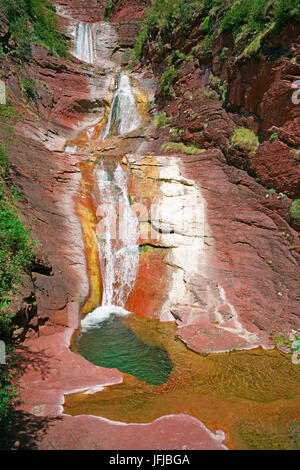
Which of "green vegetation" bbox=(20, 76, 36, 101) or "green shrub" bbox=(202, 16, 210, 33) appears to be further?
"green vegetation" bbox=(20, 76, 36, 101)

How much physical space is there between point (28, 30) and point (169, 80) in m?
12.6

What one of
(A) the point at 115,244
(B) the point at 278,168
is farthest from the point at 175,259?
(B) the point at 278,168

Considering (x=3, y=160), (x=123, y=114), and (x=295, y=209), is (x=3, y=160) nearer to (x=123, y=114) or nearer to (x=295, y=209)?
(x=295, y=209)

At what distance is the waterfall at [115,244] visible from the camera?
34.6ft

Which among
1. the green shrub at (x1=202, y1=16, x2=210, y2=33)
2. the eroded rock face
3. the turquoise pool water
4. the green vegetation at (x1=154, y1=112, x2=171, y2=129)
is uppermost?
the green shrub at (x1=202, y1=16, x2=210, y2=33)

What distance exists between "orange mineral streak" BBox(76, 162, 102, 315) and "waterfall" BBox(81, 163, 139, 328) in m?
0.23

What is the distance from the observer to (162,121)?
1770 centimetres

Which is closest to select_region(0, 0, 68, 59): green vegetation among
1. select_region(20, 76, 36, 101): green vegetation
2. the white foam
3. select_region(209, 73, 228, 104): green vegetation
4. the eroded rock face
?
select_region(20, 76, 36, 101): green vegetation

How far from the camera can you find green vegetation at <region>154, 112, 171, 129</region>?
17453 millimetres

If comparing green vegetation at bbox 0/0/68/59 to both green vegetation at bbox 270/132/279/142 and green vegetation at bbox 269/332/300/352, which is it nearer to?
green vegetation at bbox 270/132/279/142

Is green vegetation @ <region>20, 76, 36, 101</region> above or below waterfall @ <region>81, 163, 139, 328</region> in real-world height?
above

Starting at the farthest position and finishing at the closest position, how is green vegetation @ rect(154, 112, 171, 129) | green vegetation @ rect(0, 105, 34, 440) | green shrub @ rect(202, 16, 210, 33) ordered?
green vegetation @ rect(154, 112, 171, 129), green shrub @ rect(202, 16, 210, 33), green vegetation @ rect(0, 105, 34, 440)

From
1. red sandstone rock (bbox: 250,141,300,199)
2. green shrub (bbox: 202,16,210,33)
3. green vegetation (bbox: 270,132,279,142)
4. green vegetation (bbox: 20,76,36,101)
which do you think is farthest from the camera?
green vegetation (bbox: 20,76,36,101)
